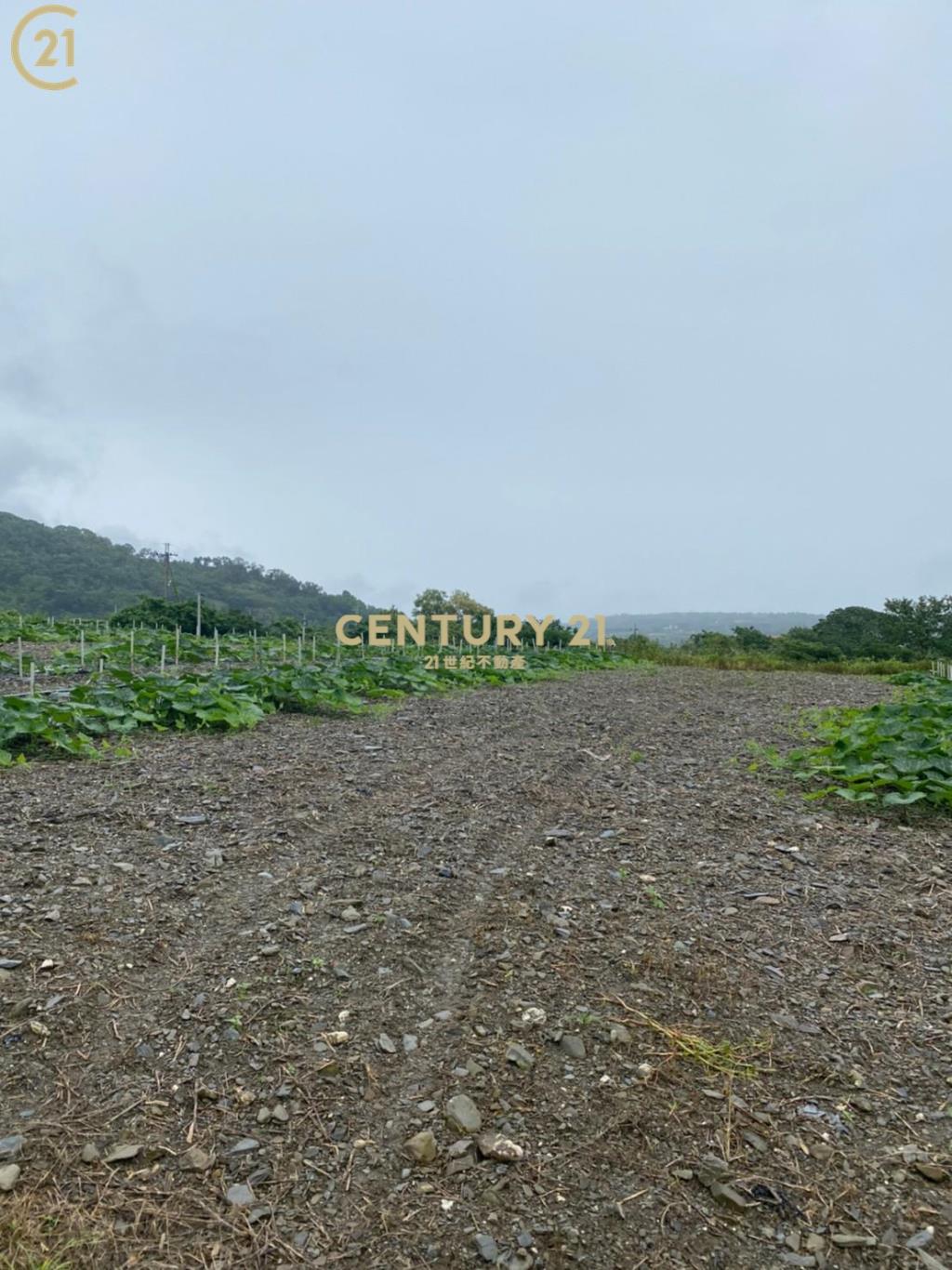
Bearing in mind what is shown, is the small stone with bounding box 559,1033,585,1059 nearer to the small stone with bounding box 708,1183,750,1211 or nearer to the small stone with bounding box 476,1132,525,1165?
the small stone with bounding box 476,1132,525,1165

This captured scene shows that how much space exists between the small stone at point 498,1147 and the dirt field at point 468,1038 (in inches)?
0.5

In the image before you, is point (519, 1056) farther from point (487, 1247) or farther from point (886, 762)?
point (886, 762)

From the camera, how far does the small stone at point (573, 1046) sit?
2160mm

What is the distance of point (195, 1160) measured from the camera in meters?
1.80

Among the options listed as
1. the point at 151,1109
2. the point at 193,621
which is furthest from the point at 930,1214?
the point at 193,621

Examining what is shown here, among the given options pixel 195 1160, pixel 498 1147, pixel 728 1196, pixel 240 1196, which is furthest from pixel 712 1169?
pixel 195 1160

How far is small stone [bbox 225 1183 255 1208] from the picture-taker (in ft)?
5.54

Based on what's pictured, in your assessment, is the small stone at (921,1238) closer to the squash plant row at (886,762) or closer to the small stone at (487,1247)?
the small stone at (487,1247)

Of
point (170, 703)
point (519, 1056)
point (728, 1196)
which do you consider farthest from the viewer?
point (170, 703)

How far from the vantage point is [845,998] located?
251 cm

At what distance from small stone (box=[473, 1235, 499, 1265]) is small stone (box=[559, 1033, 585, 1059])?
611 mm

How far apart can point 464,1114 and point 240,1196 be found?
0.58m

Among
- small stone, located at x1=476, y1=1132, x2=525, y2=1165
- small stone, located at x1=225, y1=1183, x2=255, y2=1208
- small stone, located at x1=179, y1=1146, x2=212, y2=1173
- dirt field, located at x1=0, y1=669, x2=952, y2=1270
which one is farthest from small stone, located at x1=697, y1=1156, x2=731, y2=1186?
small stone, located at x1=179, y1=1146, x2=212, y2=1173

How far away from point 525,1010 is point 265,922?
1.16m
